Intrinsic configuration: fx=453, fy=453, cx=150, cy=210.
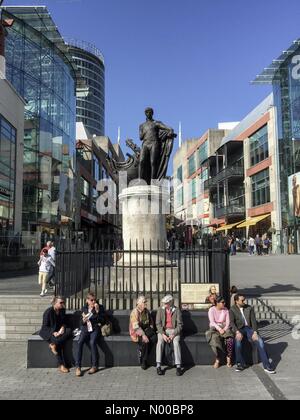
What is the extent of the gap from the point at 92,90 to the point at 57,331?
164845mm

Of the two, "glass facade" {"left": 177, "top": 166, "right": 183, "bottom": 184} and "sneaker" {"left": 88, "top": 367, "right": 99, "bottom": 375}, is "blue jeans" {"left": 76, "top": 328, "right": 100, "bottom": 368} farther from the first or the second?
"glass facade" {"left": 177, "top": 166, "right": 183, "bottom": 184}

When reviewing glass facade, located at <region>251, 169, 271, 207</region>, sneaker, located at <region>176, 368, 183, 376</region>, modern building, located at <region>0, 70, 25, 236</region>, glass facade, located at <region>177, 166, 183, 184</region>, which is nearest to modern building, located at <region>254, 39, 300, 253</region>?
glass facade, located at <region>251, 169, 271, 207</region>

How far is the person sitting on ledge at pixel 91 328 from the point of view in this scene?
7574 millimetres

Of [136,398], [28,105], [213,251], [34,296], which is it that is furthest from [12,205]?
[136,398]

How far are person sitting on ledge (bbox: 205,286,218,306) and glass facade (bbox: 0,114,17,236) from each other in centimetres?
2416

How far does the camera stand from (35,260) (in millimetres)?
26953

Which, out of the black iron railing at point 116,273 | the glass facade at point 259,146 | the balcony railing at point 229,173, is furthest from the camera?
the balcony railing at point 229,173

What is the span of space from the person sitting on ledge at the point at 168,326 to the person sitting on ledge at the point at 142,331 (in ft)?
0.64

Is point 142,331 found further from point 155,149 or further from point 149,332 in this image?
point 155,149

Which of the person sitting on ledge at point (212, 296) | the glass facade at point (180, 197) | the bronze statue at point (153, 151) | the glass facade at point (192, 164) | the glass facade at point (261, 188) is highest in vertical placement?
the glass facade at point (192, 164)

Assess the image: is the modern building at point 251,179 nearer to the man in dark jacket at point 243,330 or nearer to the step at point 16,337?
the step at point 16,337

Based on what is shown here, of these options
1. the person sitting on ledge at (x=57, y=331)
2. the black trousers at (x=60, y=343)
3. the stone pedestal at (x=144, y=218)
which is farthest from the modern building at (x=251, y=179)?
the black trousers at (x=60, y=343)

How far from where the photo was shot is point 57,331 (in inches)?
311

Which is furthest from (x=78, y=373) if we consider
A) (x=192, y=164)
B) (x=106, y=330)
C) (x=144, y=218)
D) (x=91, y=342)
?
(x=192, y=164)
